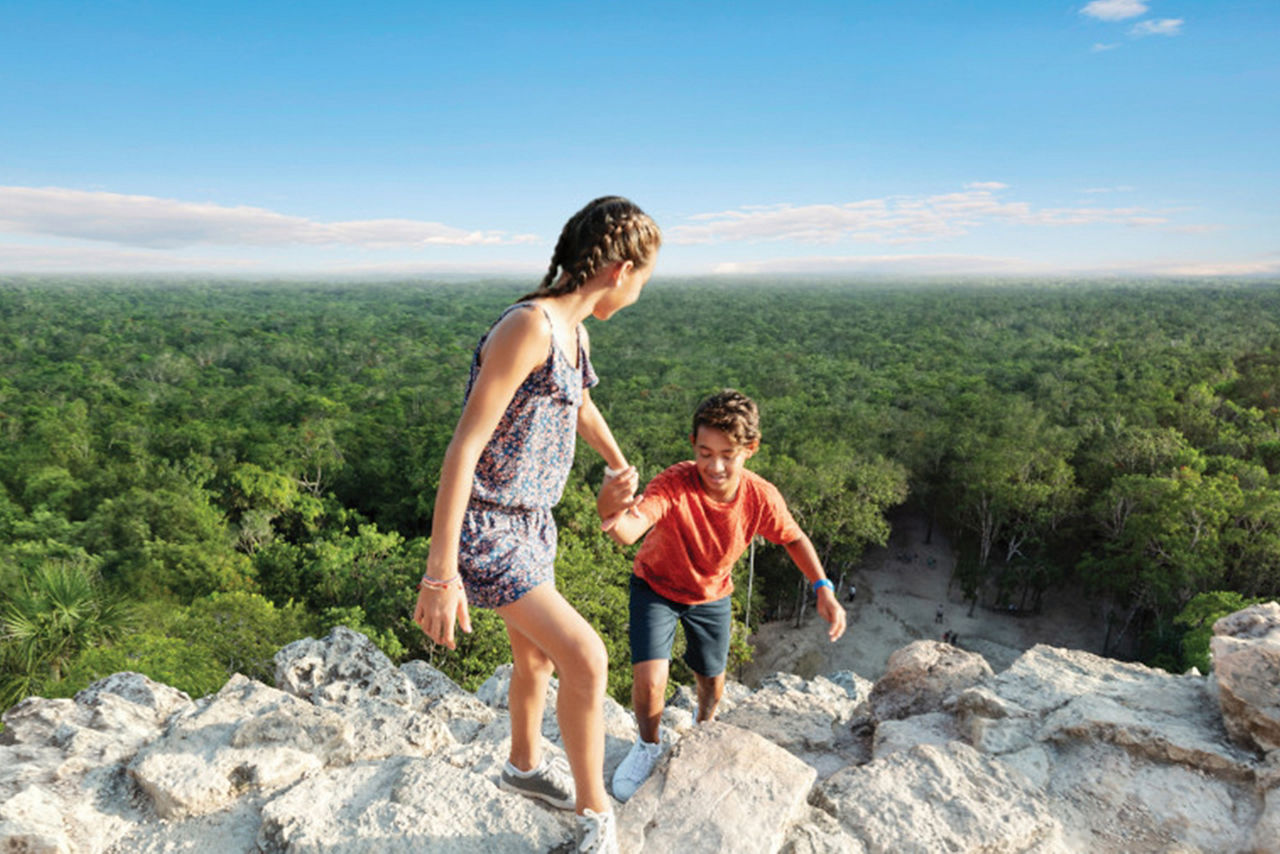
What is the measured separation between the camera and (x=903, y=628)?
19609mm

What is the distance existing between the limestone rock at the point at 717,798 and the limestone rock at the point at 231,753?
141cm

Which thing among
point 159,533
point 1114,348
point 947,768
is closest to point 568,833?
point 947,768

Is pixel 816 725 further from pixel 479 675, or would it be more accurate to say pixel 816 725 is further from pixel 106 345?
pixel 106 345

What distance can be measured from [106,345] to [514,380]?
218 feet

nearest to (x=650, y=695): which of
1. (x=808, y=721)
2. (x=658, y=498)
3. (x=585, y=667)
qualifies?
(x=658, y=498)

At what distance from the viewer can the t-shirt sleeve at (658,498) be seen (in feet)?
9.46

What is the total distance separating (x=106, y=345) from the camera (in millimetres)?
54094

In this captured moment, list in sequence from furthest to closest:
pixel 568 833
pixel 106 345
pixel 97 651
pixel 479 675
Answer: pixel 106 345
pixel 479 675
pixel 97 651
pixel 568 833

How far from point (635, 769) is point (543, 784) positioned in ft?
1.73

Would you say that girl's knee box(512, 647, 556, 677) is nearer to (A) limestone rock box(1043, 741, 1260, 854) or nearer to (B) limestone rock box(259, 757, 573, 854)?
(B) limestone rock box(259, 757, 573, 854)

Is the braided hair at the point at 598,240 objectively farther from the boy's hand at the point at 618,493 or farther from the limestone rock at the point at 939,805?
the limestone rock at the point at 939,805

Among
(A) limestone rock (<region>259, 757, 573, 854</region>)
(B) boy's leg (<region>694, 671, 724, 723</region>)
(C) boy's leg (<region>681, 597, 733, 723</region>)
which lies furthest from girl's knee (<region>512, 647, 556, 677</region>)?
(B) boy's leg (<region>694, 671, 724, 723</region>)

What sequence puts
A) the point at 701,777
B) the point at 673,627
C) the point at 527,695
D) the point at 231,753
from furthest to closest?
the point at 673,627 < the point at 231,753 < the point at 701,777 < the point at 527,695

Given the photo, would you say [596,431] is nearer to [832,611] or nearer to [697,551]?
[697,551]
